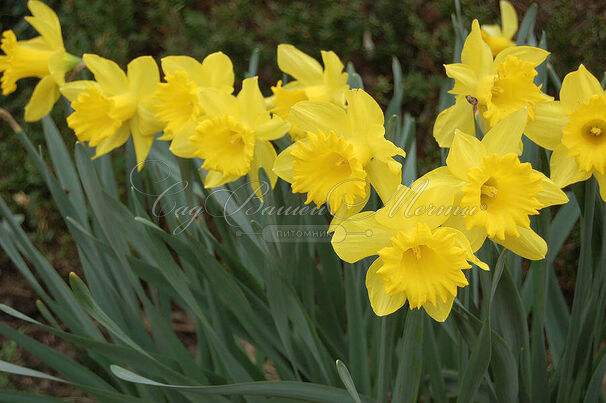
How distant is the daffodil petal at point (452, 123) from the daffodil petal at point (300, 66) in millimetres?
282

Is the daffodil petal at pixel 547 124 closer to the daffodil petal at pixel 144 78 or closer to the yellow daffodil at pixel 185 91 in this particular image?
the yellow daffodil at pixel 185 91

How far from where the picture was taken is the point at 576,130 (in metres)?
0.80

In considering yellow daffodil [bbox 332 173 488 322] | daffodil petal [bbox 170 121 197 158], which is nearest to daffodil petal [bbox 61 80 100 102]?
daffodil petal [bbox 170 121 197 158]

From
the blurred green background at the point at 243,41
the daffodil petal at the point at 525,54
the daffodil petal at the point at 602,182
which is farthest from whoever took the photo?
the blurred green background at the point at 243,41

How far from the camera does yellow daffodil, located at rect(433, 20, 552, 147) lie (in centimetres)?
83

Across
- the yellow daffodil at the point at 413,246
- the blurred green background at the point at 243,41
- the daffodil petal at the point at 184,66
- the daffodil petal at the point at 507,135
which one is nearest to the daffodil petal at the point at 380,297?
the yellow daffodil at the point at 413,246

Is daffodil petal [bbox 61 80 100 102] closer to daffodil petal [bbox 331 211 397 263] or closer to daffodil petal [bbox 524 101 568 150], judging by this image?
daffodil petal [bbox 331 211 397 263]

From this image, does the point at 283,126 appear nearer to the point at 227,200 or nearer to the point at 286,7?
the point at 227,200

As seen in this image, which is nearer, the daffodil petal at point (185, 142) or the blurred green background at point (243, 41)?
the daffodil petal at point (185, 142)

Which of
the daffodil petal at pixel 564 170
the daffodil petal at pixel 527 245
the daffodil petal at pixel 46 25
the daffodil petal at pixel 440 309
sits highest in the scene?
the daffodil petal at pixel 46 25

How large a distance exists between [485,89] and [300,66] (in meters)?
0.35

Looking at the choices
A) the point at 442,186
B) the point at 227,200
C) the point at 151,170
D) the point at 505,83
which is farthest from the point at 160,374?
the point at 505,83

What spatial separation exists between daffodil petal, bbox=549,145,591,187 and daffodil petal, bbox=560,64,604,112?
0.06 meters

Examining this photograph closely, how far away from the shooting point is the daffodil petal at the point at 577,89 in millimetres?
810
